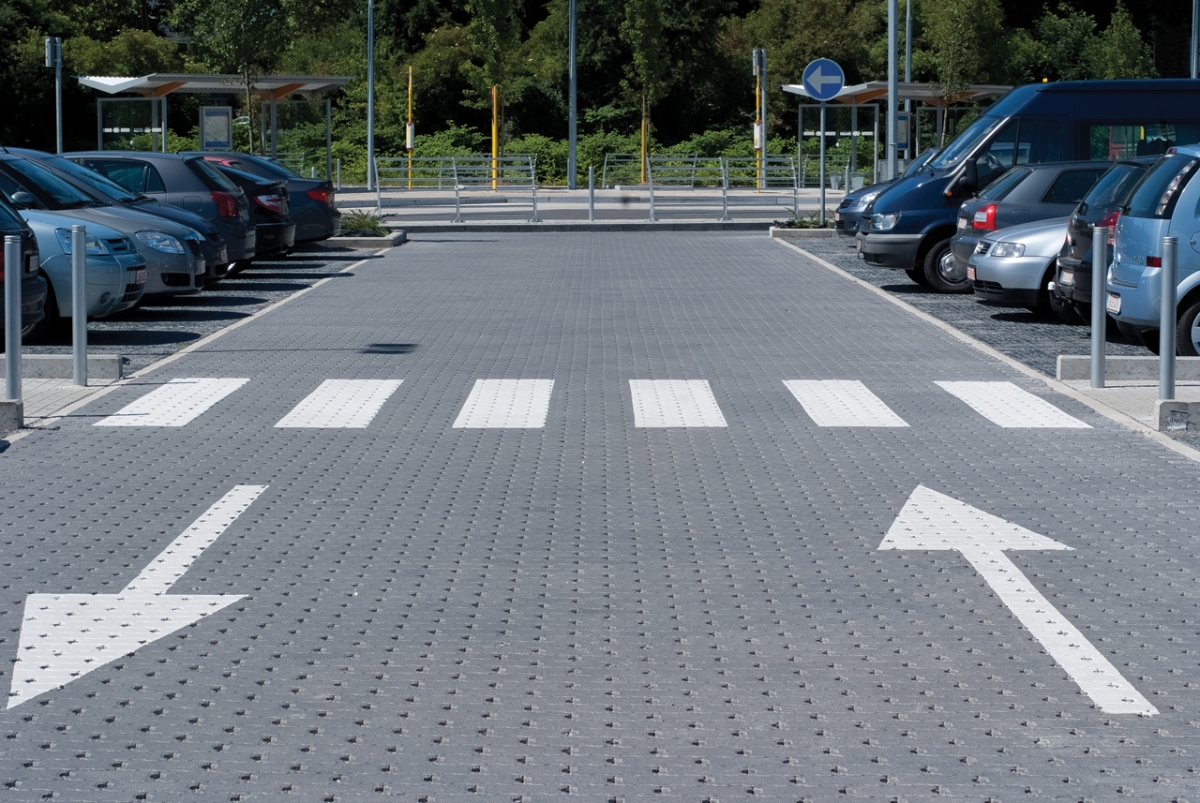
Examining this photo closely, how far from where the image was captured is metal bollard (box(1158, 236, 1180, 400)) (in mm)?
10133

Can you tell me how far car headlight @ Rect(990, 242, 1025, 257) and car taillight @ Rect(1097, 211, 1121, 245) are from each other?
273 centimetres

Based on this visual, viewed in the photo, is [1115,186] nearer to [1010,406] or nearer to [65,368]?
[1010,406]

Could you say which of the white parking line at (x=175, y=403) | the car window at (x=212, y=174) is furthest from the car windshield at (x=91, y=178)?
the white parking line at (x=175, y=403)

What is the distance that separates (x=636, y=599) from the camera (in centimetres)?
646

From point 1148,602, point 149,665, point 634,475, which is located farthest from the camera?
point 634,475

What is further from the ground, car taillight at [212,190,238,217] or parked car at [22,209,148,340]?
car taillight at [212,190,238,217]

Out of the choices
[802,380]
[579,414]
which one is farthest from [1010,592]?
[802,380]

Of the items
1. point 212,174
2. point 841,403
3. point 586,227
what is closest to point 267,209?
point 212,174

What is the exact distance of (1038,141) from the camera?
2120 centimetres

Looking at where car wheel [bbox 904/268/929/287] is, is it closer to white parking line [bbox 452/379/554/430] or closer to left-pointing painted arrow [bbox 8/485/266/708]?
white parking line [bbox 452/379/554/430]

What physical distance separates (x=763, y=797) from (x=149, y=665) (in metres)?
2.14

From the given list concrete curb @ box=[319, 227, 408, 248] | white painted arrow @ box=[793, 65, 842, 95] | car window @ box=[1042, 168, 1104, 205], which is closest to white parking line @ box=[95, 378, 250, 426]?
car window @ box=[1042, 168, 1104, 205]

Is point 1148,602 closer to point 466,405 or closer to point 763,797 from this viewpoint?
point 763,797

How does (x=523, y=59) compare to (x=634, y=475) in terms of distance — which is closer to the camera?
(x=634, y=475)
